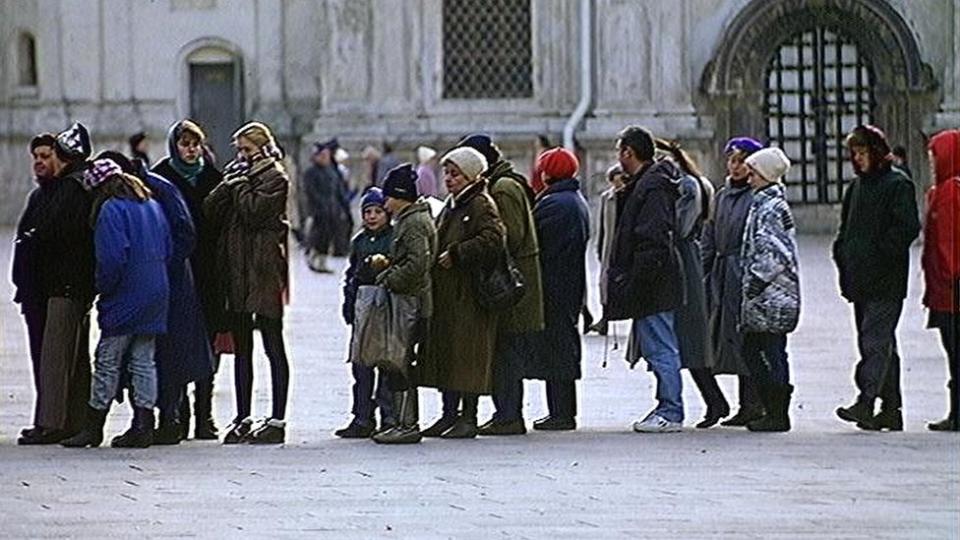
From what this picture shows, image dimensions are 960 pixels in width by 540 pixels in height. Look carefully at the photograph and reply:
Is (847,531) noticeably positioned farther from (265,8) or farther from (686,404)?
(265,8)

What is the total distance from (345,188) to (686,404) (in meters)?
16.7

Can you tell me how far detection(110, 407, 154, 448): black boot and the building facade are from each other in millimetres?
22959

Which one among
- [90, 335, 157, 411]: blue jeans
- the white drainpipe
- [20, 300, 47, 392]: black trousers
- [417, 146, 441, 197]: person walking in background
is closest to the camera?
[90, 335, 157, 411]: blue jeans

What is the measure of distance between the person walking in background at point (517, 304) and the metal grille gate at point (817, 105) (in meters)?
22.4

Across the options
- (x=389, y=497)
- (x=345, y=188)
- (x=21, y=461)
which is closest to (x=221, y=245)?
(x=21, y=461)

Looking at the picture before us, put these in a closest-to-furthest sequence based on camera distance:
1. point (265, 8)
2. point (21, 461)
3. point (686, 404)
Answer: point (21, 461) < point (686, 404) < point (265, 8)

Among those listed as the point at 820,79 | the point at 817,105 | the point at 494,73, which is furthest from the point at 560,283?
the point at 494,73

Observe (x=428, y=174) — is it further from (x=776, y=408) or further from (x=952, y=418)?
(x=952, y=418)

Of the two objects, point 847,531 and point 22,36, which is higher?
point 22,36

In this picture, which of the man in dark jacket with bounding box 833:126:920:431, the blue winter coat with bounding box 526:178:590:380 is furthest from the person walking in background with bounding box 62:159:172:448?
the man in dark jacket with bounding box 833:126:920:431

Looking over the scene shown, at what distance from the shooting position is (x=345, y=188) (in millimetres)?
35594

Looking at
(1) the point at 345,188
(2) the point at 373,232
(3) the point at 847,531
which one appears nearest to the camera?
(3) the point at 847,531

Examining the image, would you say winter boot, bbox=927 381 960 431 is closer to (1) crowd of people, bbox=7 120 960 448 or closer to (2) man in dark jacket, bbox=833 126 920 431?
(1) crowd of people, bbox=7 120 960 448

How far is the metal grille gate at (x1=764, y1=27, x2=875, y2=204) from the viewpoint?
129ft
